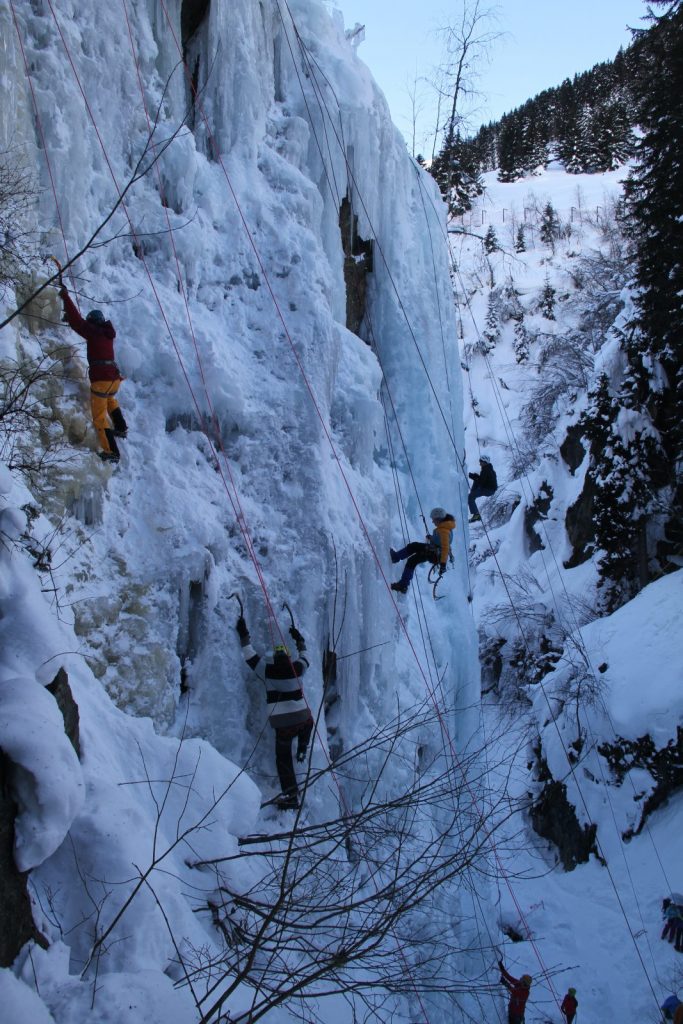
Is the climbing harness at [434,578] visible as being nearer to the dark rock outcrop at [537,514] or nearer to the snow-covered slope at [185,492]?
the snow-covered slope at [185,492]

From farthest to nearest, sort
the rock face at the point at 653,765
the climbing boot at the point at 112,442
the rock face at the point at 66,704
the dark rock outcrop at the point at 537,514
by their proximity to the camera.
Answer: the dark rock outcrop at the point at 537,514 < the rock face at the point at 653,765 < the climbing boot at the point at 112,442 < the rock face at the point at 66,704

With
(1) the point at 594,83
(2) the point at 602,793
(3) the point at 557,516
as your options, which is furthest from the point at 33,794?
(1) the point at 594,83

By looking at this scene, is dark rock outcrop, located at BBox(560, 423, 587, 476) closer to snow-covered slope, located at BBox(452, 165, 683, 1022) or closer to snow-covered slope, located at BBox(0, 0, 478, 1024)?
snow-covered slope, located at BBox(452, 165, 683, 1022)

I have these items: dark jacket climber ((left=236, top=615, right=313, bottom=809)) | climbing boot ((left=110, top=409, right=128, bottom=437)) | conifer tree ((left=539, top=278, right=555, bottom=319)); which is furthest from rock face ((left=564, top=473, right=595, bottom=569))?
conifer tree ((left=539, top=278, right=555, bottom=319))

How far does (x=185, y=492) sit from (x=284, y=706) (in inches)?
66.7

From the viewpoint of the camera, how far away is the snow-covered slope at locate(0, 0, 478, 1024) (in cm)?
295

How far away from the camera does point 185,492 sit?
5.08m

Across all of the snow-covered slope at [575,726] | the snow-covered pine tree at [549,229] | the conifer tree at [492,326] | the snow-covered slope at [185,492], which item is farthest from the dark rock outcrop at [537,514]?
the snow-covered pine tree at [549,229]

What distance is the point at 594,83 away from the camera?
51.2 m

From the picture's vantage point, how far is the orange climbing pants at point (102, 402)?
4.48 meters

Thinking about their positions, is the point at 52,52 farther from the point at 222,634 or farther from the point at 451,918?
the point at 451,918

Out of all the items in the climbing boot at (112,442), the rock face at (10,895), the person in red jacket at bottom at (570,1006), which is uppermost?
the climbing boot at (112,442)

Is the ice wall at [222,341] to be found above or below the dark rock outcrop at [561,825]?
above

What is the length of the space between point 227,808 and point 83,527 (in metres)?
1.96
